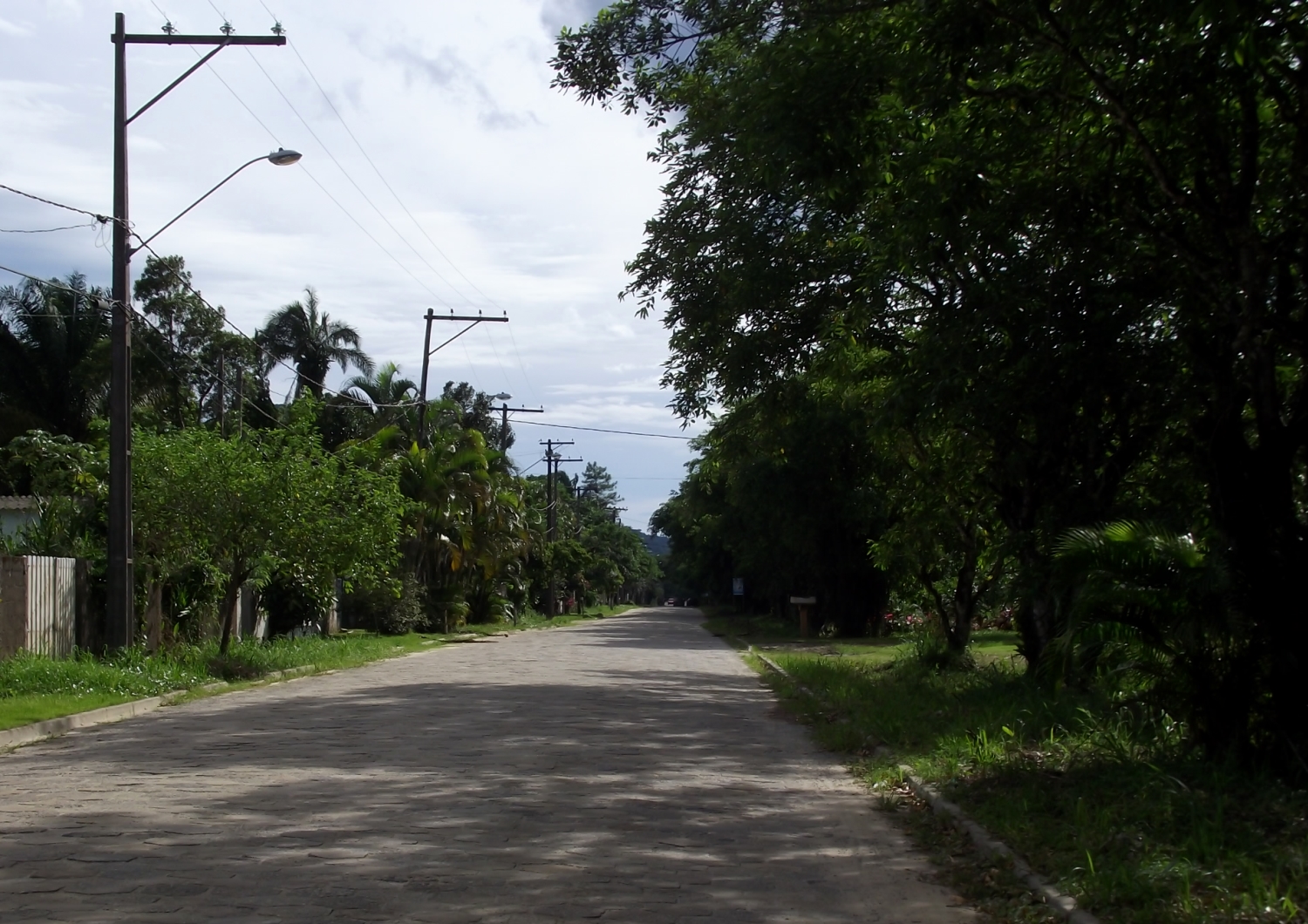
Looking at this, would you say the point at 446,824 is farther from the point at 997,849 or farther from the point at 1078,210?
the point at 1078,210

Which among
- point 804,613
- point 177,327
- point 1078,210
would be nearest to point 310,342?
point 177,327

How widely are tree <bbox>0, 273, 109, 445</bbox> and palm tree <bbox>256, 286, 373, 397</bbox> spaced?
26.0 feet

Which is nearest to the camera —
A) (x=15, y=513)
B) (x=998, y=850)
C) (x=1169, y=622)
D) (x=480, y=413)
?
(x=998, y=850)

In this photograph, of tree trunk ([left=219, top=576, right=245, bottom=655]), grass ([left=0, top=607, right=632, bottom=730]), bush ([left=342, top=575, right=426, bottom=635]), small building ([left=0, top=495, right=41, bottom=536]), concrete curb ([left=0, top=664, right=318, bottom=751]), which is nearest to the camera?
concrete curb ([left=0, top=664, right=318, bottom=751])

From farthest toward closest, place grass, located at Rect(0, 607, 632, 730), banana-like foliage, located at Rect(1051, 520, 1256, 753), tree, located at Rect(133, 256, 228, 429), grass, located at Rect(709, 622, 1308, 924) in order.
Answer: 1. tree, located at Rect(133, 256, 228, 429)
2. grass, located at Rect(0, 607, 632, 730)
3. banana-like foliage, located at Rect(1051, 520, 1256, 753)
4. grass, located at Rect(709, 622, 1308, 924)

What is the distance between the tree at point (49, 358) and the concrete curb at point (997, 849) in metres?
38.8

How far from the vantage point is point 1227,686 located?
8.98 m

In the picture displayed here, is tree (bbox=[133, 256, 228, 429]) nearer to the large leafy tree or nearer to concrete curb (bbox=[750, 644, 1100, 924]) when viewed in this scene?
the large leafy tree

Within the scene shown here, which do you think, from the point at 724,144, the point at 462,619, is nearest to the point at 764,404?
the point at 724,144

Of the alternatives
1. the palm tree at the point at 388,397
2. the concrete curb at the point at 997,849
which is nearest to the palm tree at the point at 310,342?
the palm tree at the point at 388,397

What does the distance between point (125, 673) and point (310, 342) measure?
35087 millimetres

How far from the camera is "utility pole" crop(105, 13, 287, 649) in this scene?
719 inches

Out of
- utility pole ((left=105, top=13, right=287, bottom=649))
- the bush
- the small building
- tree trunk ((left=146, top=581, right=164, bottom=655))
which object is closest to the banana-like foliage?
utility pole ((left=105, top=13, right=287, bottom=649))

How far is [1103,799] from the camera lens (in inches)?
338
